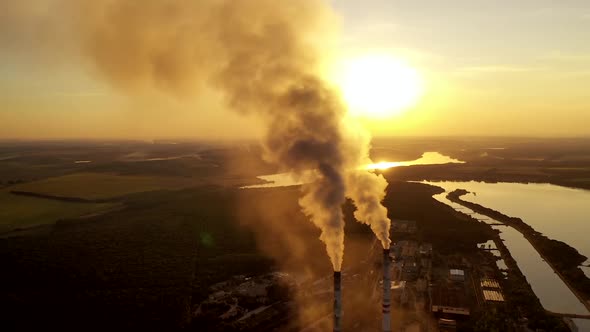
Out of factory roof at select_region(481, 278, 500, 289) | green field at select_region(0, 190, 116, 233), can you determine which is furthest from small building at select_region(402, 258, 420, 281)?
green field at select_region(0, 190, 116, 233)

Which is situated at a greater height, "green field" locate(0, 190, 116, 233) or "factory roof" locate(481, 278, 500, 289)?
"green field" locate(0, 190, 116, 233)

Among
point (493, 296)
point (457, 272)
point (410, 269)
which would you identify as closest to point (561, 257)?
point (457, 272)

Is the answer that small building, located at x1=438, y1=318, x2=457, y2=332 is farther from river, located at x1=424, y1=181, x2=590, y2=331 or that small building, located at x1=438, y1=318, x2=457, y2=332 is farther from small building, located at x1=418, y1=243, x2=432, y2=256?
small building, located at x1=418, y1=243, x2=432, y2=256

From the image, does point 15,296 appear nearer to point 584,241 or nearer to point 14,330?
point 14,330

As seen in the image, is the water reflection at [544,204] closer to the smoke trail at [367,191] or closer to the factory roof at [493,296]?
the factory roof at [493,296]

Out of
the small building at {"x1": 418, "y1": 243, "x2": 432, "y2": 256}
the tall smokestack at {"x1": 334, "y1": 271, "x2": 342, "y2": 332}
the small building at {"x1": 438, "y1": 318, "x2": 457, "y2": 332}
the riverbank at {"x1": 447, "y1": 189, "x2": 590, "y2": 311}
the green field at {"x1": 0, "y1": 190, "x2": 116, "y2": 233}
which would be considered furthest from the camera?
the green field at {"x1": 0, "y1": 190, "x2": 116, "y2": 233}

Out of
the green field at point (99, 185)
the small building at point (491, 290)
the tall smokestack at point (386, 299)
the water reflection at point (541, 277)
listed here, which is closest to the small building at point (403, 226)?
the water reflection at point (541, 277)
